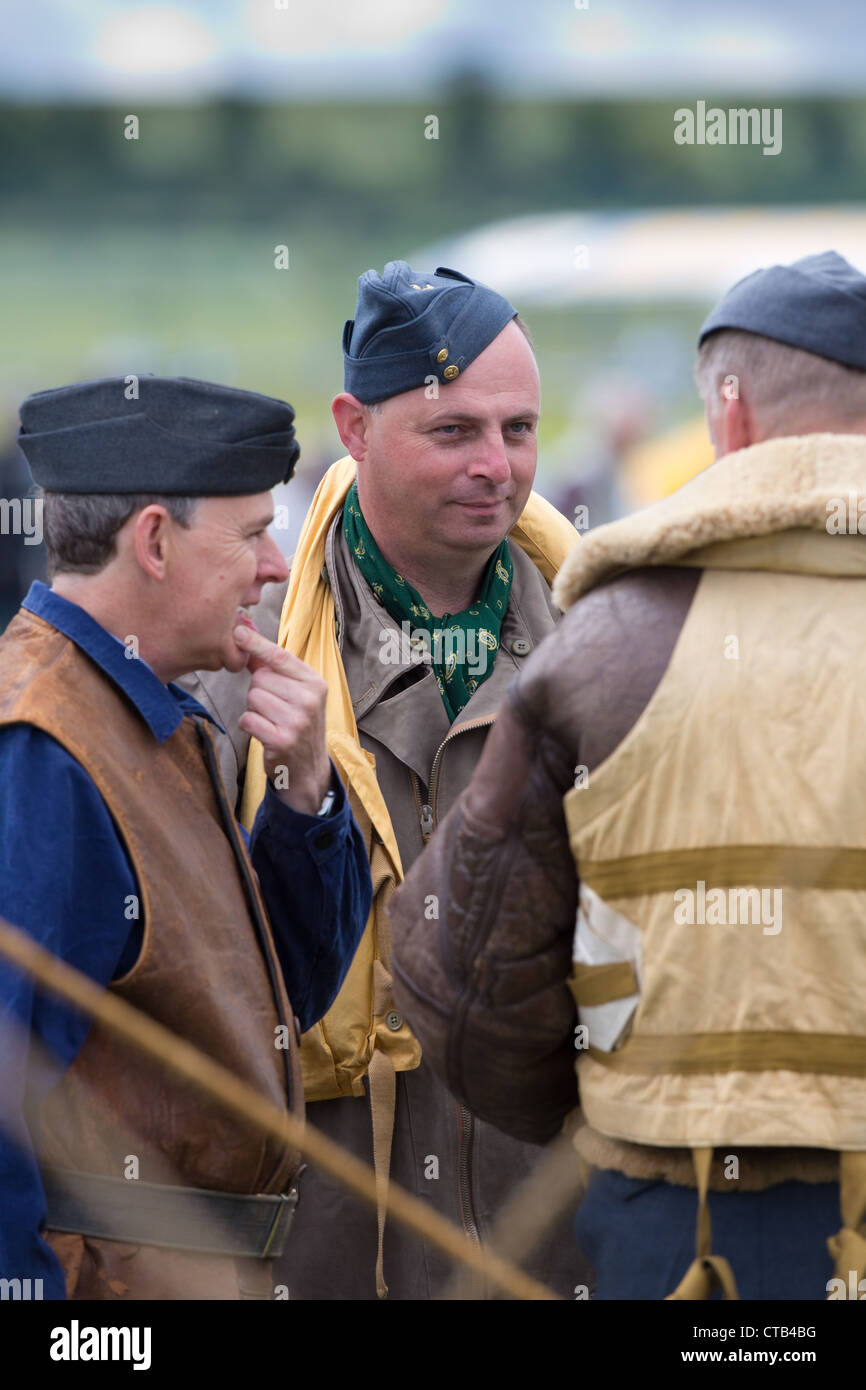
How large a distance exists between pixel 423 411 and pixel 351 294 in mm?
15037

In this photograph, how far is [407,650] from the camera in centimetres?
298

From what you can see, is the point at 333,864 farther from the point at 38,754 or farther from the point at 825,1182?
the point at 825,1182

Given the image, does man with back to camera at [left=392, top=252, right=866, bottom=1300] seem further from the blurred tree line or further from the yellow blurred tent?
the blurred tree line

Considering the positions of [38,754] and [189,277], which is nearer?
[38,754]

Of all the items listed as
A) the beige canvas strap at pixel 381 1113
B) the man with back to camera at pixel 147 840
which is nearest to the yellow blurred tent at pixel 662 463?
the beige canvas strap at pixel 381 1113

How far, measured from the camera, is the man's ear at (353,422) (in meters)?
Answer: 3.06

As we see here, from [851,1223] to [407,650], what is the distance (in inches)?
53.9

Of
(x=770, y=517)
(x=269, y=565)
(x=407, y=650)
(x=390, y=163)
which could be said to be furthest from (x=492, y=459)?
(x=390, y=163)

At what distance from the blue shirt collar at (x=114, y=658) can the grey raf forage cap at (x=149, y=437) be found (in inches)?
6.2

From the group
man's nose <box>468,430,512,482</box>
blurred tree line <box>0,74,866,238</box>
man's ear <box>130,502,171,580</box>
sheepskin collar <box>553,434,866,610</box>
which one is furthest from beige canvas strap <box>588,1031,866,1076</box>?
blurred tree line <box>0,74,866,238</box>

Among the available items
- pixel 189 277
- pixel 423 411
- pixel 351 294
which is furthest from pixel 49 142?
pixel 423 411

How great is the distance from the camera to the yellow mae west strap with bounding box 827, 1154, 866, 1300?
1.92 meters

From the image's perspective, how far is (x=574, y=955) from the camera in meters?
2.04

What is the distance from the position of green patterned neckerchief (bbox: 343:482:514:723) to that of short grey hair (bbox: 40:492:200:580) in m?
0.86
